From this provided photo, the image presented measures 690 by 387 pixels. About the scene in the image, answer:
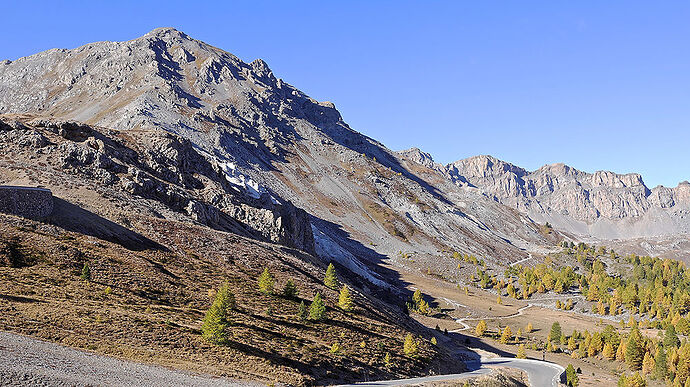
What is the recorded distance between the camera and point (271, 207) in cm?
11056

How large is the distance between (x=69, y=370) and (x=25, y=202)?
31.3 metres

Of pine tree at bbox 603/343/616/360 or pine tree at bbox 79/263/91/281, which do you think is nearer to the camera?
pine tree at bbox 79/263/91/281

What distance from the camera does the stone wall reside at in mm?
47500

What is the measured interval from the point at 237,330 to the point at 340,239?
143279 mm

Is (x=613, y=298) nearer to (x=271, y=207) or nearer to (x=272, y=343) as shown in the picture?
(x=271, y=207)

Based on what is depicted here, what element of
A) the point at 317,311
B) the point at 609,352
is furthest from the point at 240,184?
the point at 609,352

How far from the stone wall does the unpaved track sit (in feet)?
82.2

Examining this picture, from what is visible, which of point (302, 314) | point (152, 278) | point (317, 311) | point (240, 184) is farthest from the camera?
point (240, 184)

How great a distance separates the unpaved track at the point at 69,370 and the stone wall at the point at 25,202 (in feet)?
82.2

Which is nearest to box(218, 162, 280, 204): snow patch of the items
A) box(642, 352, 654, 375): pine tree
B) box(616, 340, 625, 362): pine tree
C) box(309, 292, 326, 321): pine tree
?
box(309, 292, 326, 321): pine tree

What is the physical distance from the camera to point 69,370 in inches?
1008

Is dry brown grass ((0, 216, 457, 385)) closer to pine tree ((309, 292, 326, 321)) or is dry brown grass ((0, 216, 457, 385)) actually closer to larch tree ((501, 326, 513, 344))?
pine tree ((309, 292, 326, 321))

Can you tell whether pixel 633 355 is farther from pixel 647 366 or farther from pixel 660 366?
pixel 660 366

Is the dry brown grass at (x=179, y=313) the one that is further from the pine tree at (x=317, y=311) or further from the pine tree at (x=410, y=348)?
the pine tree at (x=317, y=311)
